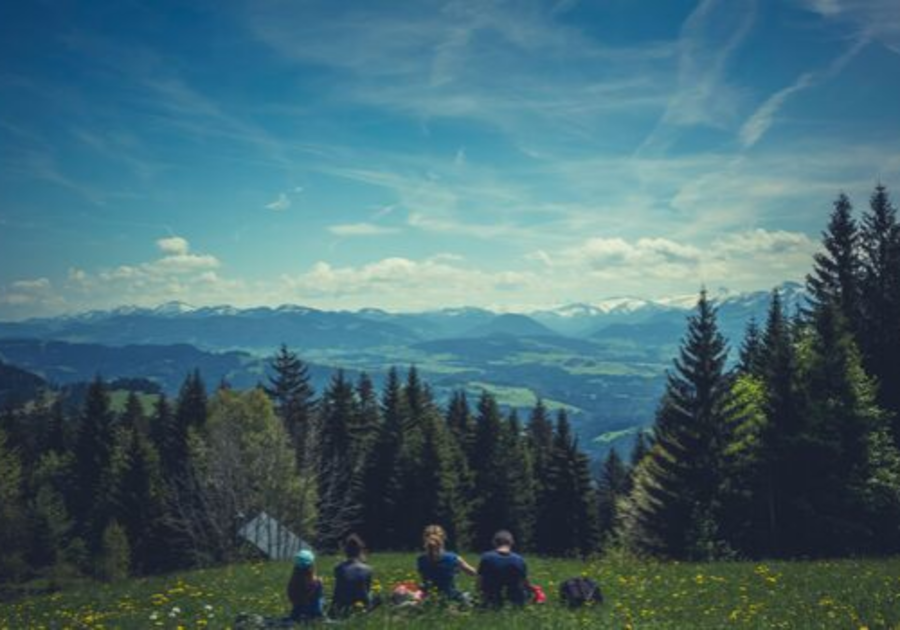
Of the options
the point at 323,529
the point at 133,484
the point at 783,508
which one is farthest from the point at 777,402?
the point at 133,484

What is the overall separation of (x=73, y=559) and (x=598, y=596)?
57303mm

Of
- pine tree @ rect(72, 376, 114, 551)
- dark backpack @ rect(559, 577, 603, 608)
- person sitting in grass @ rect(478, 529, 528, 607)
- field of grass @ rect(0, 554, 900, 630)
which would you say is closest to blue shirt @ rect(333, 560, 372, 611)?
field of grass @ rect(0, 554, 900, 630)

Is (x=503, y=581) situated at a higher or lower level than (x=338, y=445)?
higher

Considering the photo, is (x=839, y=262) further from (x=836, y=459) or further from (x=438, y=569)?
(x=438, y=569)

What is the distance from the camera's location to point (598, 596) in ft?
43.9

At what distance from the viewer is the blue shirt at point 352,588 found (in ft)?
41.5

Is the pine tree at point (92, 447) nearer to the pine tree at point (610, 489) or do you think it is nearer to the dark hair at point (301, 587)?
the pine tree at point (610, 489)

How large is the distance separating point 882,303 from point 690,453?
1637 centimetres

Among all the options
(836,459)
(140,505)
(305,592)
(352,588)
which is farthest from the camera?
(140,505)

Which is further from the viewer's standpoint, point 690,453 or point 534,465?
point 534,465

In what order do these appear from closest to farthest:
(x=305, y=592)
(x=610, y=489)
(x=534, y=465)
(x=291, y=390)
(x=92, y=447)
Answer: (x=305, y=592)
(x=92, y=447)
(x=291, y=390)
(x=534, y=465)
(x=610, y=489)

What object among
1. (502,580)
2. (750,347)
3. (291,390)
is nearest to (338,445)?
(291,390)

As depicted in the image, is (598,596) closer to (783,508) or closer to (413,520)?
Result: (783,508)

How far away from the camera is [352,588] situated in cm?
1270
